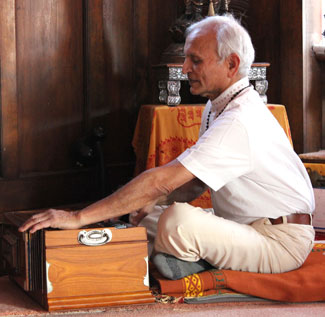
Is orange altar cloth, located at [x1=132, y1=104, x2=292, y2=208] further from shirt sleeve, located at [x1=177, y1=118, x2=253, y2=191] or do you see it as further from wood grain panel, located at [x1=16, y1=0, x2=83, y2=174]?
shirt sleeve, located at [x1=177, y1=118, x2=253, y2=191]

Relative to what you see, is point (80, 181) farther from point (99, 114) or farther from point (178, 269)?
point (178, 269)

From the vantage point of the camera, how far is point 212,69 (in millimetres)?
2324

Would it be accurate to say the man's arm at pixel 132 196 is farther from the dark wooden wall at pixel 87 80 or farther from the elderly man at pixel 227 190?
the dark wooden wall at pixel 87 80

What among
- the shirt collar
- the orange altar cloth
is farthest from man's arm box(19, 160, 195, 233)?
the orange altar cloth

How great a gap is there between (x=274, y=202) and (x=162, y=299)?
52 centimetres

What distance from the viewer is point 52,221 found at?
2.00 meters

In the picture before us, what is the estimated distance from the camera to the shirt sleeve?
208 cm

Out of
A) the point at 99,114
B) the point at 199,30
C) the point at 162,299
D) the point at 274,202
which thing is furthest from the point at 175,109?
the point at 162,299

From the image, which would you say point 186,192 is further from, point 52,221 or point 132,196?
point 52,221

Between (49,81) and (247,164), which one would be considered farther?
(49,81)

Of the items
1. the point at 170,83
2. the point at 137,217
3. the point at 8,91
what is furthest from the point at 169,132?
the point at 137,217

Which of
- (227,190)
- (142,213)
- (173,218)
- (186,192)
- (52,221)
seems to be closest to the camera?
(52,221)

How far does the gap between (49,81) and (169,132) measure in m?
0.69

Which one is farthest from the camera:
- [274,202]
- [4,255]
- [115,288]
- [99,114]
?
[99,114]
